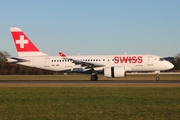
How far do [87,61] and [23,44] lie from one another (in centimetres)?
874

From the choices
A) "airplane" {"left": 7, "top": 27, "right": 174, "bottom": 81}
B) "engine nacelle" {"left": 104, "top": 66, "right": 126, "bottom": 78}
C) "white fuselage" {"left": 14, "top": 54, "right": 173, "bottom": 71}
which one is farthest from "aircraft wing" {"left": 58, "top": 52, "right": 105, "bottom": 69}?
"engine nacelle" {"left": 104, "top": 66, "right": 126, "bottom": 78}

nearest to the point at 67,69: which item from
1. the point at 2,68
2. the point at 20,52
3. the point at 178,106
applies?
the point at 20,52

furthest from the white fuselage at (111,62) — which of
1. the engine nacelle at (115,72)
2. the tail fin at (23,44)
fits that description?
the engine nacelle at (115,72)

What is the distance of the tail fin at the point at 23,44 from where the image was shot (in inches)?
1718

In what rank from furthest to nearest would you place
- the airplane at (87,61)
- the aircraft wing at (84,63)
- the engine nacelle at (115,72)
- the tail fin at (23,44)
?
the tail fin at (23,44), the aircraft wing at (84,63), the airplane at (87,61), the engine nacelle at (115,72)

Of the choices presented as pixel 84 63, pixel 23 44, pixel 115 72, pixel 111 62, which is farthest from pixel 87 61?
pixel 23 44

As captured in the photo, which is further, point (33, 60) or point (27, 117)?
point (33, 60)

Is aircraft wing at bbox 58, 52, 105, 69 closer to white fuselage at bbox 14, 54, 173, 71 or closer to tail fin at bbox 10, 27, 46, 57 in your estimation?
white fuselage at bbox 14, 54, 173, 71

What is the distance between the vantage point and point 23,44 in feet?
144

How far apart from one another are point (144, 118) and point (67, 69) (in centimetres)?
3135

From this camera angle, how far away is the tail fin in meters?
43.6

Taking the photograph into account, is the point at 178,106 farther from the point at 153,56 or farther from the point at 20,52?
the point at 20,52

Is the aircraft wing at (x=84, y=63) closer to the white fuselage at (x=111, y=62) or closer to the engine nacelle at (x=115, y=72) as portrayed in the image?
the white fuselage at (x=111, y=62)

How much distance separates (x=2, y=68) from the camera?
9112 centimetres
